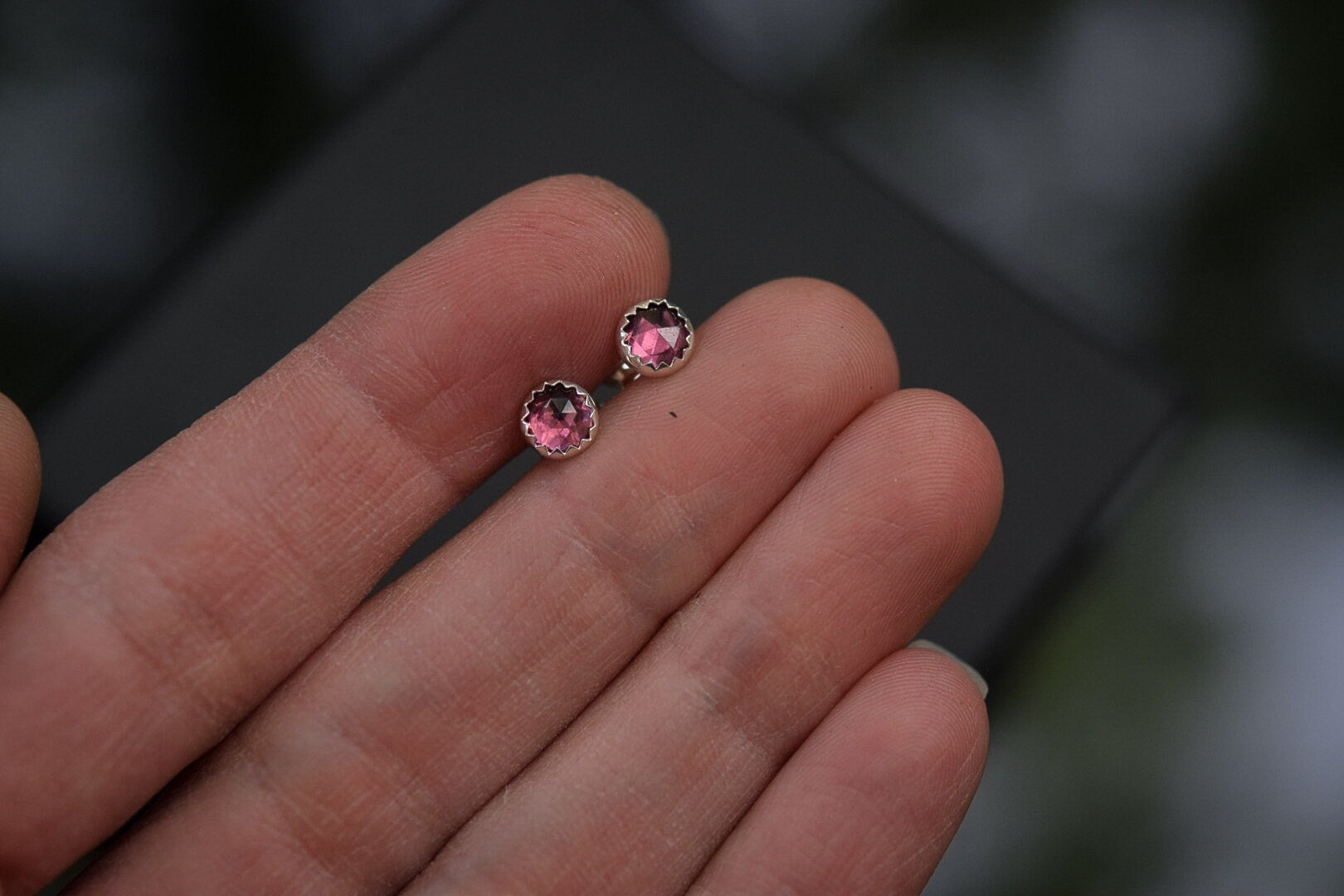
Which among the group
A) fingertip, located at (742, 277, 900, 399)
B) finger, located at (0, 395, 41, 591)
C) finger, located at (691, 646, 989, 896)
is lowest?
finger, located at (0, 395, 41, 591)

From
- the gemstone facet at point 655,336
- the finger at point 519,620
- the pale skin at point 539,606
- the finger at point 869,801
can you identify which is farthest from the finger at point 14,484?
the finger at point 869,801

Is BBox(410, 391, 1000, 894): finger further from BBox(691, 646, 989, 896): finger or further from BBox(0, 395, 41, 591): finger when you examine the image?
BBox(0, 395, 41, 591): finger

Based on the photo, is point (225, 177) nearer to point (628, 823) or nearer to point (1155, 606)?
point (628, 823)

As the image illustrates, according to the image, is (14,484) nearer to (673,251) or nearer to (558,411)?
(558,411)

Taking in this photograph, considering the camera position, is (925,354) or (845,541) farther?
(925,354)

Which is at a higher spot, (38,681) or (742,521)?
(742,521)

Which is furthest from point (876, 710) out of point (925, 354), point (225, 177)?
point (225, 177)

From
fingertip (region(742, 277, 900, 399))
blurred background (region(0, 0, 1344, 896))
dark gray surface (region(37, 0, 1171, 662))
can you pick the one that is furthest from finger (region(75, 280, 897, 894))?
blurred background (region(0, 0, 1344, 896))
